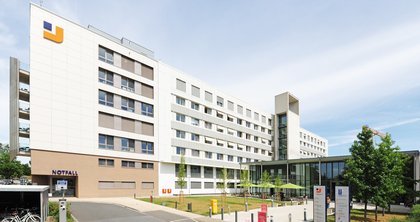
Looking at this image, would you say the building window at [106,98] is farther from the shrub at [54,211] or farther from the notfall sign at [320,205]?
the notfall sign at [320,205]

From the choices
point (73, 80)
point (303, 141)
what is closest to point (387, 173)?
point (73, 80)

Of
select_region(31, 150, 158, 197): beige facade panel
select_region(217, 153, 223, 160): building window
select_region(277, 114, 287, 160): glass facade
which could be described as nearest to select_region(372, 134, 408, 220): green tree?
select_region(31, 150, 158, 197): beige facade panel

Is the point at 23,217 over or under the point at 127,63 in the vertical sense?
under

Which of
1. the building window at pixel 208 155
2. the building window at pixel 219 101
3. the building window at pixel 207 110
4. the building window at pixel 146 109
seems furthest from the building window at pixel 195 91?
the building window at pixel 208 155

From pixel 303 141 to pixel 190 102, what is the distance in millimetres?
50752

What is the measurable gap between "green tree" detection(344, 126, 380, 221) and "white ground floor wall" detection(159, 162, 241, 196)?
3018 centimetres

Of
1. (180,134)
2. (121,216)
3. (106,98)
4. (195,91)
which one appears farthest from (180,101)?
(121,216)

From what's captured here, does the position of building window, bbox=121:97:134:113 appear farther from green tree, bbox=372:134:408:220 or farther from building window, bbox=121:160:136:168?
green tree, bbox=372:134:408:220

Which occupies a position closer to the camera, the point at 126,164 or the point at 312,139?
the point at 126,164

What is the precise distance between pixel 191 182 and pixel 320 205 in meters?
34.7

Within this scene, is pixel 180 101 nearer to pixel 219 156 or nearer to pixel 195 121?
pixel 195 121

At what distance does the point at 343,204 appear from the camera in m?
17.5

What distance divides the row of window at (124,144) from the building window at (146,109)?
4.35m

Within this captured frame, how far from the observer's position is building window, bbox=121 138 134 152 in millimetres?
41341
